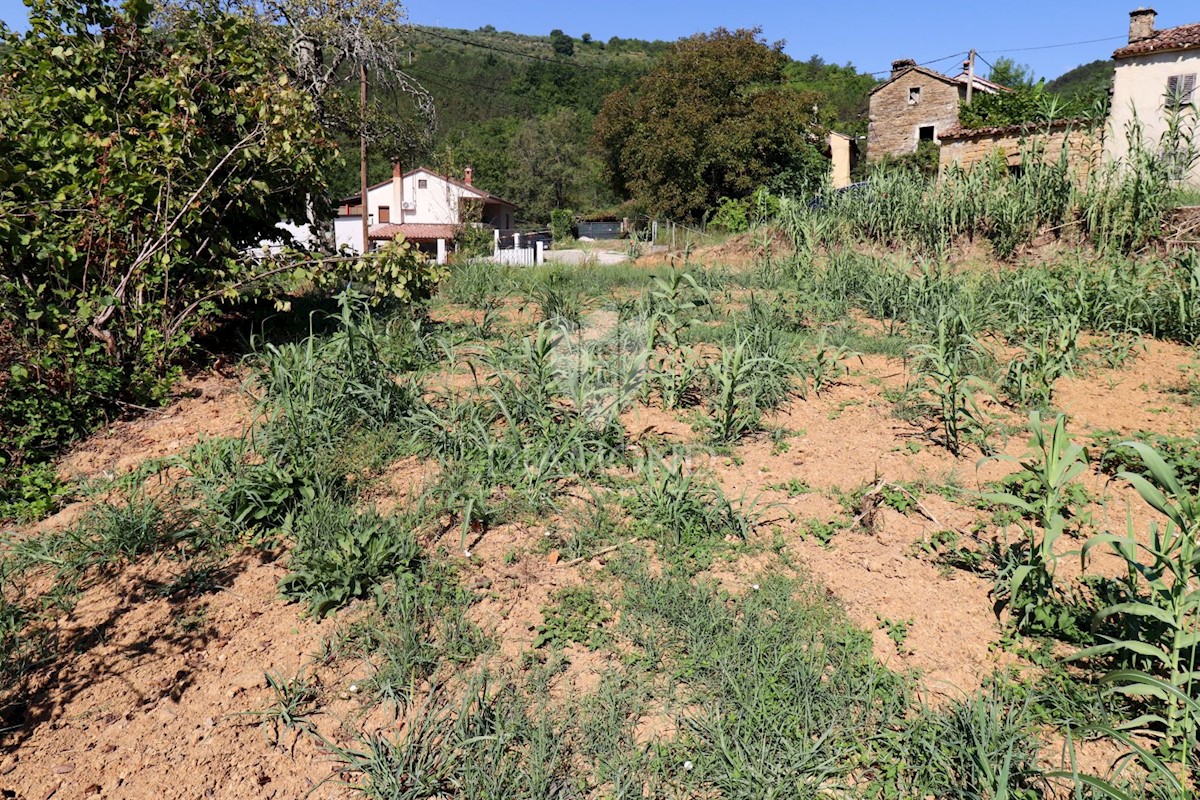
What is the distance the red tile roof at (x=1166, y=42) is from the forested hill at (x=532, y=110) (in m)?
16.4

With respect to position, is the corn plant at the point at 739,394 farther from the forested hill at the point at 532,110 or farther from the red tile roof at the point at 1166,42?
the red tile roof at the point at 1166,42

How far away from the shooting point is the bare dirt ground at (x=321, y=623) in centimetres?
221

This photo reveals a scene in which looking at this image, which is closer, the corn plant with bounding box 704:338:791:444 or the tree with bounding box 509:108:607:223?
the corn plant with bounding box 704:338:791:444

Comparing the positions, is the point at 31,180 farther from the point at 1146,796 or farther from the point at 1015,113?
the point at 1015,113

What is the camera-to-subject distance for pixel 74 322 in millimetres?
4320

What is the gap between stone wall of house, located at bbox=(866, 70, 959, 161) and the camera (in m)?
31.4

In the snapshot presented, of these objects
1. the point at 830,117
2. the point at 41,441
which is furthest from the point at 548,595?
the point at 830,117

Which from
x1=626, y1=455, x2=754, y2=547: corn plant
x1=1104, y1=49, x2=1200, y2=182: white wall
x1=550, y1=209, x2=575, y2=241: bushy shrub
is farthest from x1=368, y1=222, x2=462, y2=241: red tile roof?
x1=626, y1=455, x2=754, y2=547: corn plant

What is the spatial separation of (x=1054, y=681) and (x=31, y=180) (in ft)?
17.4

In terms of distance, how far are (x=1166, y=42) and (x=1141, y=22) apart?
290 cm

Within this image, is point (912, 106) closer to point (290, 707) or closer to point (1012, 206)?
point (1012, 206)

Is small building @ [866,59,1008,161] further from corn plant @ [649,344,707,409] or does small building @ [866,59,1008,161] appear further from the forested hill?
corn plant @ [649,344,707,409]

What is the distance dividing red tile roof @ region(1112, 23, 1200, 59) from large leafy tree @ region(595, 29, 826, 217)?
7.14 metres

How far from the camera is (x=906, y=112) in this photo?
3275 cm
